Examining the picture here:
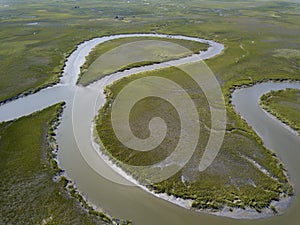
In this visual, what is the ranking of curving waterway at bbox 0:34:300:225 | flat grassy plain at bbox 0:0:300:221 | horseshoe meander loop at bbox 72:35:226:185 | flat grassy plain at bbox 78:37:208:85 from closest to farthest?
curving waterway at bbox 0:34:300:225 → flat grassy plain at bbox 0:0:300:221 → horseshoe meander loop at bbox 72:35:226:185 → flat grassy plain at bbox 78:37:208:85

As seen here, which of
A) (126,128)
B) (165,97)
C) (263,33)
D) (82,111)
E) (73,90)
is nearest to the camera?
(126,128)

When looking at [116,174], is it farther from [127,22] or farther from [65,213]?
[127,22]

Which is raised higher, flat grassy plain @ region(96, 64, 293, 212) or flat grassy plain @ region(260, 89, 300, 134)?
flat grassy plain @ region(260, 89, 300, 134)

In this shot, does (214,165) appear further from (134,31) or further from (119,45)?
(134,31)

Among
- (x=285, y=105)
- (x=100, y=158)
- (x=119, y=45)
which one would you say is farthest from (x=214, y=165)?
(x=119, y=45)

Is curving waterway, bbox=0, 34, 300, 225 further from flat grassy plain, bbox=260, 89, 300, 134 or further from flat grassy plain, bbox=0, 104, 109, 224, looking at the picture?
flat grassy plain, bbox=0, 104, 109, 224

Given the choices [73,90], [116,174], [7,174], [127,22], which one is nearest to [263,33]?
[127,22]

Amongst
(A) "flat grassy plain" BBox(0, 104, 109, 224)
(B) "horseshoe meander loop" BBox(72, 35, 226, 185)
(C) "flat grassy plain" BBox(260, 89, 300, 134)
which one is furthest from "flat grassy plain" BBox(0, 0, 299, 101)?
(A) "flat grassy plain" BBox(0, 104, 109, 224)
